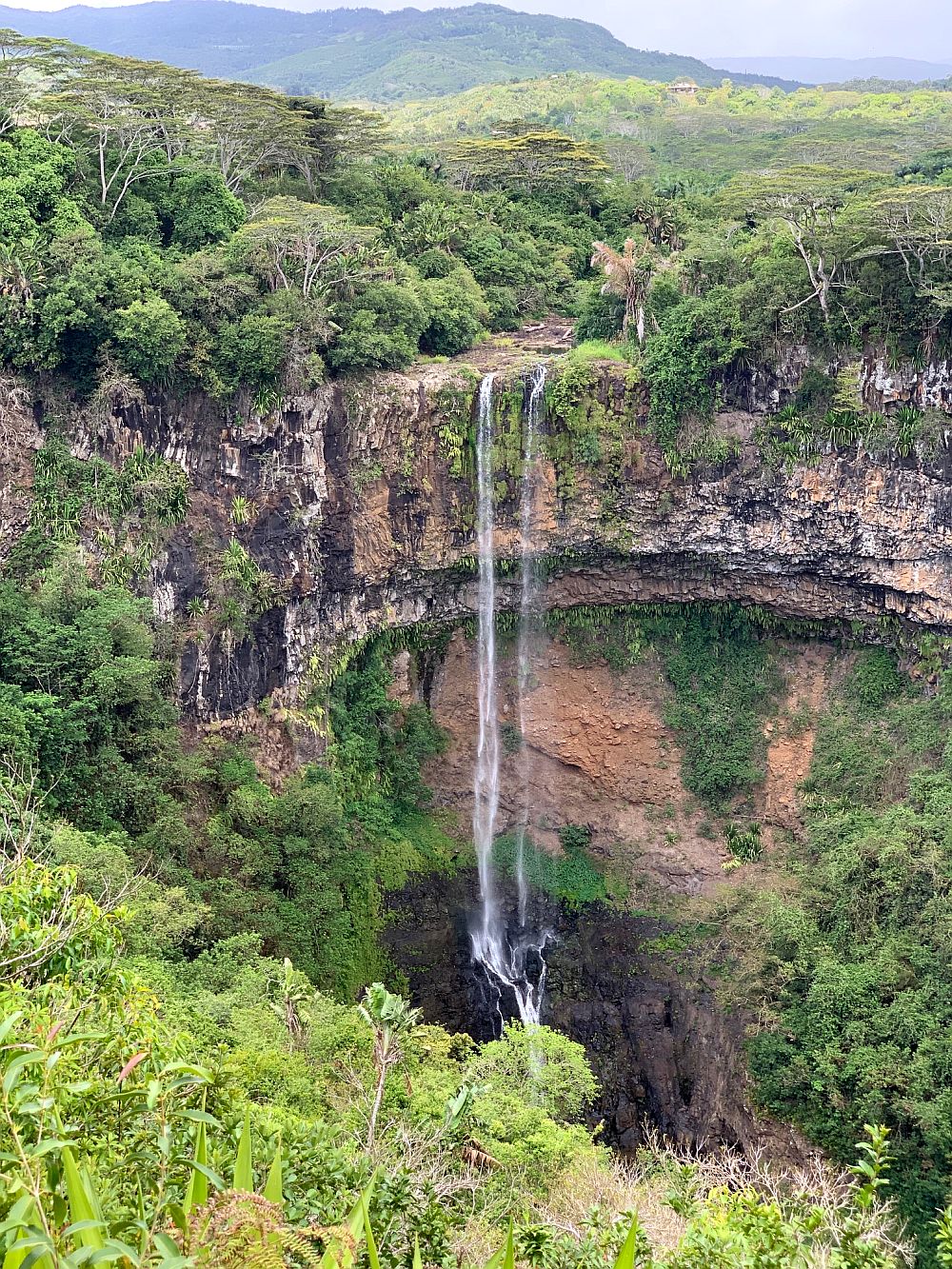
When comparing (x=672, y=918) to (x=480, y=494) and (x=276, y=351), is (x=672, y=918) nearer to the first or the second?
(x=480, y=494)

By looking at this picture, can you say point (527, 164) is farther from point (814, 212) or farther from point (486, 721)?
point (486, 721)

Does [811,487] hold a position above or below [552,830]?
above

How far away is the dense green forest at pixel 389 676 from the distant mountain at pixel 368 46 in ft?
158

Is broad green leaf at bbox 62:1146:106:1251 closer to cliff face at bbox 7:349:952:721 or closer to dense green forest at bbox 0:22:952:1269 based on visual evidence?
dense green forest at bbox 0:22:952:1269

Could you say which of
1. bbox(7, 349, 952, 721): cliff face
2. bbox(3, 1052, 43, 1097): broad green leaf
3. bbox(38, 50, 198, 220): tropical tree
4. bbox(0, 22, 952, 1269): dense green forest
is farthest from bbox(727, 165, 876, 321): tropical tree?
bbox(3, 1052, 43, 1097): broad green leaf

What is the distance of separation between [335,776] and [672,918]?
271 inches

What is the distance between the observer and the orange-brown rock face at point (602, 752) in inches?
889

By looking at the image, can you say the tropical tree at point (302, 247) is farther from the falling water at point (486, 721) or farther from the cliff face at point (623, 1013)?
the cliff face at point (623, 1013)

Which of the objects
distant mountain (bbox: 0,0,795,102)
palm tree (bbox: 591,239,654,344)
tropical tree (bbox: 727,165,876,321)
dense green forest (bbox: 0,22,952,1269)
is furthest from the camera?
distant mountain (bbox: 0,0,795,102)

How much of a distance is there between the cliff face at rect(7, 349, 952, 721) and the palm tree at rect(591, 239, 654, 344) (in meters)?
1.25

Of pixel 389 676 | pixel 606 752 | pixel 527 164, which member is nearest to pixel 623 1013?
pixel 606 752

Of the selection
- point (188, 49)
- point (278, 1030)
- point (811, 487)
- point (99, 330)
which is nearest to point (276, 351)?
point (99, 330)

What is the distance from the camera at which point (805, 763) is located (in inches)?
875

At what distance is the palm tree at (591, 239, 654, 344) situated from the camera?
2144 centimetres
